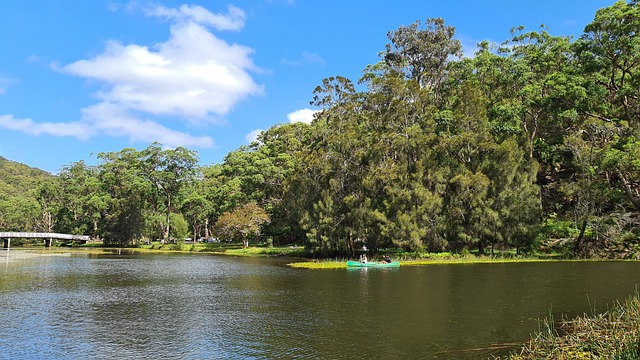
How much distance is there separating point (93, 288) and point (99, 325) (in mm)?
11940

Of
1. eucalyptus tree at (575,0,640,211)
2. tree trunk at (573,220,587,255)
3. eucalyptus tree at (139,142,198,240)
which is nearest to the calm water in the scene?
tree trunk at (573,220,587,255)

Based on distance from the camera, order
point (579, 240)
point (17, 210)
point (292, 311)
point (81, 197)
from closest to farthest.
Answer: point (292, 311)
point (579, 240)
point (81, 197)
point (17, 210)

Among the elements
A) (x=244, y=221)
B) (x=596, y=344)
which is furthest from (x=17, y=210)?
(x=596, y=344)

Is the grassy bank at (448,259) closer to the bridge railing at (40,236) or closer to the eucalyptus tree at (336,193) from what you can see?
the eucalyptus tree at (336,193)

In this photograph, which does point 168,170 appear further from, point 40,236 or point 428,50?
point 428,50

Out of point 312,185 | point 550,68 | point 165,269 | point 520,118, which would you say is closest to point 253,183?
point 312,185

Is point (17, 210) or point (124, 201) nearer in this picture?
point (124, 201)

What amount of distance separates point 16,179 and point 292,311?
17263cm

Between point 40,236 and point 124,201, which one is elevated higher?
point 124,201

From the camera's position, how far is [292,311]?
21.4m

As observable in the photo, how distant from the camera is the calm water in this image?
15.2 meters

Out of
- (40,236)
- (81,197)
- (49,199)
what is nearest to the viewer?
(40,236)

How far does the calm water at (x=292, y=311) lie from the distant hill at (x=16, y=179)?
99236 millimetres

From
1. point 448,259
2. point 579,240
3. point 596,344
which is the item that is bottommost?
point 448,259
